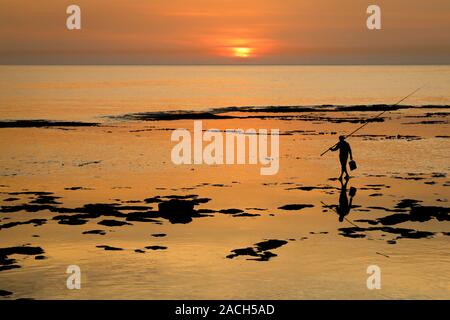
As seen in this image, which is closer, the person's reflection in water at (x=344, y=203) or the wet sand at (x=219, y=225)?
the wet sand at (x=219, y=225)

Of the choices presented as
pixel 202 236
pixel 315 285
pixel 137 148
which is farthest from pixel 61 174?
pixel 315 285

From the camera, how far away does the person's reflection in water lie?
21750 millimetres

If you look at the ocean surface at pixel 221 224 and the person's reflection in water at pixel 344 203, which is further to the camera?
the person's reflection in water at pixel 344 203

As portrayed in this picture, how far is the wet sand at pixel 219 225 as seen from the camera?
593 inches

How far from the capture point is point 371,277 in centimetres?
1525

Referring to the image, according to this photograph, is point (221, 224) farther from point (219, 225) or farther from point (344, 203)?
point (344, 203)

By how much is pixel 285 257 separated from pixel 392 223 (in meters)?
4.81

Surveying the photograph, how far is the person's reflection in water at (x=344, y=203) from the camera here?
21750mm

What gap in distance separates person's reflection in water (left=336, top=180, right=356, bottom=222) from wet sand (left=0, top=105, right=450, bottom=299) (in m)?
0.19

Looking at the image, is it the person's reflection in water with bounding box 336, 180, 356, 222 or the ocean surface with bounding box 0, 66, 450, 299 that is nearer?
the ocean surface with bounding box 0, 66, 450, 299

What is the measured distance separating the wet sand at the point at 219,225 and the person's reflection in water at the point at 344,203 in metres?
0.19

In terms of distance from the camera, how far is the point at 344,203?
23.3 metres

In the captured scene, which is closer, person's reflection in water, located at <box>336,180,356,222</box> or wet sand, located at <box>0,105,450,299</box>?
wet sand, located at <box>0,105,450,299</box>
